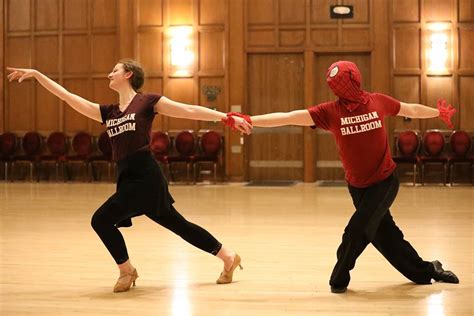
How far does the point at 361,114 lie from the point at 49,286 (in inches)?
93.0

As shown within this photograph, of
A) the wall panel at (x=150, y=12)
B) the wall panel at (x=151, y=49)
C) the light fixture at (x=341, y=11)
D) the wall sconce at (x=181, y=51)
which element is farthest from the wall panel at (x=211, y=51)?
the light fixture at (x=341, y=11)

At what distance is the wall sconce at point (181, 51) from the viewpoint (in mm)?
15000

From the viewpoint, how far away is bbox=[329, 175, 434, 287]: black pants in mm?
4512

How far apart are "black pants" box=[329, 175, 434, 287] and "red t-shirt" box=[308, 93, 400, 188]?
3.4 inches

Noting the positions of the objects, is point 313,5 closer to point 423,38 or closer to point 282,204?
point 423,38

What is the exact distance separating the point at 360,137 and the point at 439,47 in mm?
10500

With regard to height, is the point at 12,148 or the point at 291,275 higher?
the point at 12,148

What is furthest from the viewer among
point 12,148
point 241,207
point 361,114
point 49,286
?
point 12,148

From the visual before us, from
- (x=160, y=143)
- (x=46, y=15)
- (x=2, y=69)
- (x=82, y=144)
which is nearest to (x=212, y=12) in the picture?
(x=160, y=143)

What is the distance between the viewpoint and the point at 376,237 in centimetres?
474

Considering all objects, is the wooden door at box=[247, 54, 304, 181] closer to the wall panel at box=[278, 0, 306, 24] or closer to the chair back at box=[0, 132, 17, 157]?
the wall panel at box=[278, 0, 306, 24]

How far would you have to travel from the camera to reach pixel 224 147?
48.9 feet

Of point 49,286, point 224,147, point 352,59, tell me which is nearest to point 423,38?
point 352,59

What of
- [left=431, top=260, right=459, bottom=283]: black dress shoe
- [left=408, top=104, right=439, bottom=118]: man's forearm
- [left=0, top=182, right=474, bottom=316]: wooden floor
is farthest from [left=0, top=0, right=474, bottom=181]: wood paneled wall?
[left=431, top=260, right=459, bottom=283]: black dress shoe
